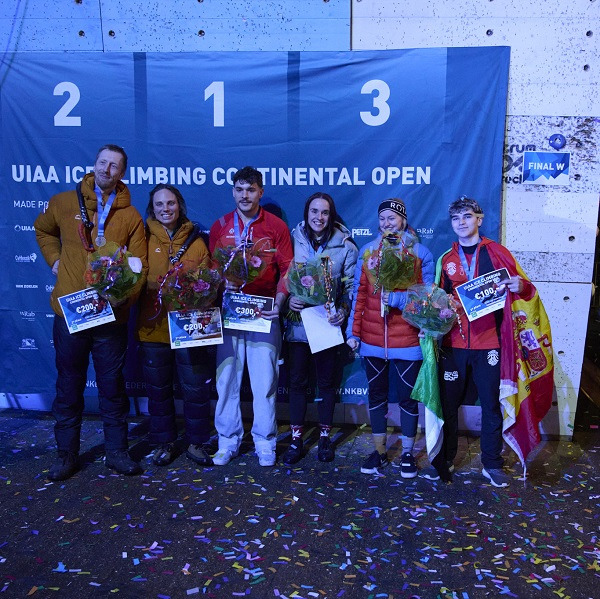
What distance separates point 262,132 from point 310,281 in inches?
56.4

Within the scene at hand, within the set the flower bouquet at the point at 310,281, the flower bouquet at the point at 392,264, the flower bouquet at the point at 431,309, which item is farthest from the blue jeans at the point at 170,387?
the flower bouquet at the point at 431,309

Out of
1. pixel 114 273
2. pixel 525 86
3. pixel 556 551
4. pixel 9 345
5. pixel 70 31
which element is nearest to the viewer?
pixel 556 551

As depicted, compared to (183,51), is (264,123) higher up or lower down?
lower down

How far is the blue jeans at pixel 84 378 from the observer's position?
3344 mm

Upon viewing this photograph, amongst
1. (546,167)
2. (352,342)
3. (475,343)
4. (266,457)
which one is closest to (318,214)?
(352,342)

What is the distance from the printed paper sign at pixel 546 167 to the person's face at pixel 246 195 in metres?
1.93

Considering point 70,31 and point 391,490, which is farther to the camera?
point 70,31

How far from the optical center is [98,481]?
3318 mm

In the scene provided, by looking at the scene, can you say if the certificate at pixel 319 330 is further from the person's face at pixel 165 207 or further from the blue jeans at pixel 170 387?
the person's face at pixel 165 207

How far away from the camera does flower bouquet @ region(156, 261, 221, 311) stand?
3174 millimetres

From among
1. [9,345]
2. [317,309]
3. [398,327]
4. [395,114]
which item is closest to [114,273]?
[317,309]

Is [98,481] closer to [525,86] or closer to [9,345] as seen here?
[9,345]

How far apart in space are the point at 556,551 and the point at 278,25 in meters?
3.72

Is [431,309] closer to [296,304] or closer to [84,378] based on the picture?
[296,304]
